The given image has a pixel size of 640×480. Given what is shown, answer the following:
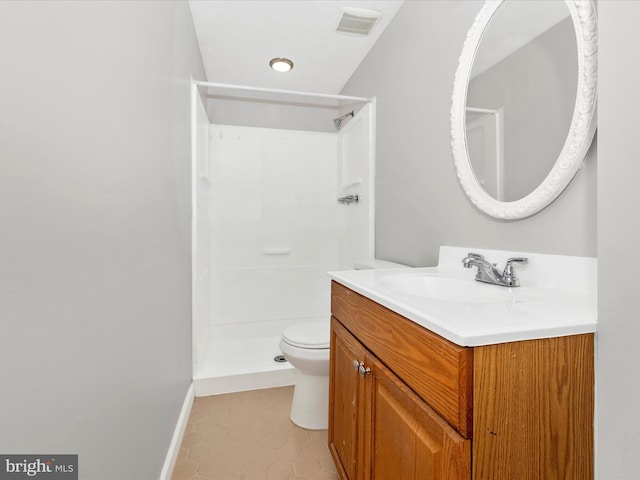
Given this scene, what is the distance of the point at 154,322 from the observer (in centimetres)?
114

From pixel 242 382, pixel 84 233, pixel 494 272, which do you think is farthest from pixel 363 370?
pixel 242 382

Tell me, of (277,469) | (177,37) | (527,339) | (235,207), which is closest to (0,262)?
(527,339)

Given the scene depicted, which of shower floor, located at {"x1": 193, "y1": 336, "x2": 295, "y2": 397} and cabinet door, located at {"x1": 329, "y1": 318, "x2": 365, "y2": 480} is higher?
cabinet door, located at {"x1": 329, "y1": 318, "x2": 365, "y2": 480}

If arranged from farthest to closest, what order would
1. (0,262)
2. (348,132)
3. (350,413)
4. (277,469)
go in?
(348,132)
(277,469)
(350,413)
(0,262)

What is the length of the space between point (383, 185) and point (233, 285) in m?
1.60

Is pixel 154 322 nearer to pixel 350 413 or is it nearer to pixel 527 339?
pixel 350 413

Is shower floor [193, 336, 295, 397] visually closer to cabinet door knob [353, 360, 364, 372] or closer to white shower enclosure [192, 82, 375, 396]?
white shower enclosure [192, 82, 375, 396]

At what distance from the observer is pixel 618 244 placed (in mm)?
595

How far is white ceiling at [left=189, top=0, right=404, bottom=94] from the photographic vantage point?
175cm

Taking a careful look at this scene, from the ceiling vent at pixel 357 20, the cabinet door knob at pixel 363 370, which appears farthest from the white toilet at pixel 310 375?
the ceiling vent at pixel 357 20

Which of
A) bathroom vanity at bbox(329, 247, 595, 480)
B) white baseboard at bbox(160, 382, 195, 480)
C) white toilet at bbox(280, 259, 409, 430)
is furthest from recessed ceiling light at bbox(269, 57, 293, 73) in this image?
white baseboard at bbox(160, 382, 195, 480)

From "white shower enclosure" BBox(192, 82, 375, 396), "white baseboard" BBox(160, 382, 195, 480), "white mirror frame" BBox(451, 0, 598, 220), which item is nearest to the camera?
"white mirror frame" BBox(451, 0, 598, 220)

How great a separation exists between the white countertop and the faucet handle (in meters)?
0.02

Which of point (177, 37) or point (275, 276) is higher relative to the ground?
point (177, 37)
